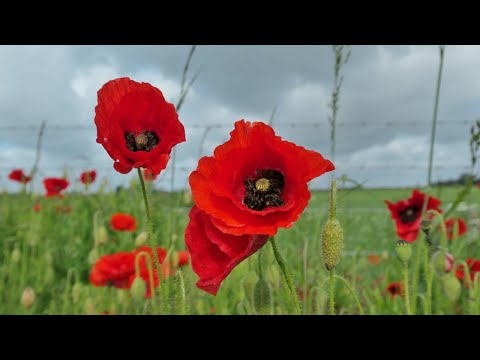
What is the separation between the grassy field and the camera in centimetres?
85

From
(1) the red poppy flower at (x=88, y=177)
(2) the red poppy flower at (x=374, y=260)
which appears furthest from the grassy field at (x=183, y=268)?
(1) the red poppy flower at (x=88, y=177)

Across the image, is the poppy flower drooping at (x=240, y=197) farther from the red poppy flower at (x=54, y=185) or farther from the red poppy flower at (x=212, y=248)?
the red poppy flower at (x=54, y=185)

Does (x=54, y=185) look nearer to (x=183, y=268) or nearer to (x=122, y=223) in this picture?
(x=122, y=223)

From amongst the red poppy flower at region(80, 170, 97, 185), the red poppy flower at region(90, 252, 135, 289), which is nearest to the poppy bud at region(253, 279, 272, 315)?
the red poppy flower at region(90, 252, 135, 289)

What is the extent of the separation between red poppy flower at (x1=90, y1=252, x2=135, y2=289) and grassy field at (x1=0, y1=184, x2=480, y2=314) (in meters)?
0.03

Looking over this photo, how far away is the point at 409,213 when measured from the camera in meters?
1.33

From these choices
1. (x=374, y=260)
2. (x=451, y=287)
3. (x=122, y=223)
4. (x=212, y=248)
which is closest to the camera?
(x=212, y=248)

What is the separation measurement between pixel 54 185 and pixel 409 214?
1703 millimetres

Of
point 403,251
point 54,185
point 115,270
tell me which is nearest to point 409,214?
point 115,270

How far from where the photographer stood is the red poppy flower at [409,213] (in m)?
1.24

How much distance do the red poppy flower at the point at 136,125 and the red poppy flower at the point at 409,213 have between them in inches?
34.4

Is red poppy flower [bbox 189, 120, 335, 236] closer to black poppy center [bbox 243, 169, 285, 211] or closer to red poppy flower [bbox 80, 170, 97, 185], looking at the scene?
black poppy center [bbox 243, 169, 285, 211]
